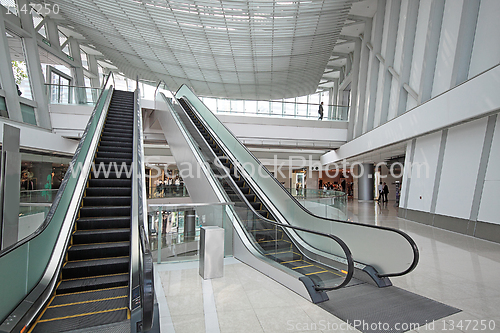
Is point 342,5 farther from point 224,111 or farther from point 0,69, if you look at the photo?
point 0,69

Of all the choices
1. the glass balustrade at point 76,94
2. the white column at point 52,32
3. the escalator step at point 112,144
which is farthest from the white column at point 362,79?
the white column at point 52,32

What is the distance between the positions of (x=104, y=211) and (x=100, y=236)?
0.67m

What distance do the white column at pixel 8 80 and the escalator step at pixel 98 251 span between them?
11.6 meters

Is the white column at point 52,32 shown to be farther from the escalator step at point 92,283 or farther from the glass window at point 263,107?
the escalator step at point 92,283

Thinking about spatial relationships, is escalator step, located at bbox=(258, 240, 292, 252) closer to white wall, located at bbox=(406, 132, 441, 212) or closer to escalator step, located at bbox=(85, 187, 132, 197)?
escalator step, located at bbox=(85, 187, 132, 197)

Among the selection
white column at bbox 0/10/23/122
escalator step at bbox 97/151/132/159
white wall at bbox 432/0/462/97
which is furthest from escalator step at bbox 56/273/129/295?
white column at bbox 0/10/23/122

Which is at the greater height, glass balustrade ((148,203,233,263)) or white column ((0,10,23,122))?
white column ((0,10,23,122))

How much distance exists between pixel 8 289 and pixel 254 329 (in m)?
2.25

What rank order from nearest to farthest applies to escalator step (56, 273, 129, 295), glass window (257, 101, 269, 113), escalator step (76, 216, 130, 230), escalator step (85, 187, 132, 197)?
escalator step (56, 273, 129, 295), escalator step (76, 216, 130, 230), escalator step (85, 187, 132, 197), glass window (257, 101, 269, 113)

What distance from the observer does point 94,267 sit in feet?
12.2

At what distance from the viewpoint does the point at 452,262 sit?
551cm

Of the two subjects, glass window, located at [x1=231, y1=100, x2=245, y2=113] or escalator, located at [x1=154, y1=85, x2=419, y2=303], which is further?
glass window, located at [x1=231, y1=100, x2=245, y2=113]

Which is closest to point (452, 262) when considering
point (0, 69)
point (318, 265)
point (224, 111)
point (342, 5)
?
point (318, 265)

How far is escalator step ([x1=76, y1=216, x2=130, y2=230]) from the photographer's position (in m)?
4.45
